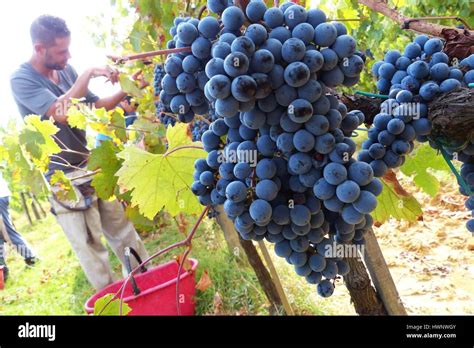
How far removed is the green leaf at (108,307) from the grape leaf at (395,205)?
0.78 metres

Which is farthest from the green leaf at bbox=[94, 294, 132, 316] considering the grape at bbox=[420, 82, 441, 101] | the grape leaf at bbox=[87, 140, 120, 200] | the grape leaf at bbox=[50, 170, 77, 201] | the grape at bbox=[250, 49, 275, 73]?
the grape at bbox=[420, 82, 441, 101]

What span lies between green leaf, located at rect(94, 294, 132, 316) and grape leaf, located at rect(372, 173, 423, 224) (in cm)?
78

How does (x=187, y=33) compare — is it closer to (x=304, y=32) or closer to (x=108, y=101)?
(x=304, y=32)

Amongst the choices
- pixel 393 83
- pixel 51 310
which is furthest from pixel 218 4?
pixel 51 310

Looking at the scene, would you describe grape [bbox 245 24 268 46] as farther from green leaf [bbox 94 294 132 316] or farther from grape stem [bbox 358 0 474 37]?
green leaf [bbox 94 294 132 316]

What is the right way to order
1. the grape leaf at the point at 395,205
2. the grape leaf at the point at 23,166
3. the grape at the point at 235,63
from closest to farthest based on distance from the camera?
1. the grape at the point at 235,63
2. the grape leaf at the point at 395,205
3. the grape leaf at the point at 23,166

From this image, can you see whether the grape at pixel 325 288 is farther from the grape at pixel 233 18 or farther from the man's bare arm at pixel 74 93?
the man's bare arm at pixel 74 93

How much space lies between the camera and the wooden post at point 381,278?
1.32 meters

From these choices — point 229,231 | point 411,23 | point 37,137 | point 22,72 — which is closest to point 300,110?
point 411,23

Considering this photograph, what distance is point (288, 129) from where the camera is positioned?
62 cm

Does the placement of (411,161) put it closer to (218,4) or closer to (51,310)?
(218,4)

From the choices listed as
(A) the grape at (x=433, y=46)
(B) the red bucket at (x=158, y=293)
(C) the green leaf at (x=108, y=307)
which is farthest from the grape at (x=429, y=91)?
(B) the red bucket at (x=158, y=293)

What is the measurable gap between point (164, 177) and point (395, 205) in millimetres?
658

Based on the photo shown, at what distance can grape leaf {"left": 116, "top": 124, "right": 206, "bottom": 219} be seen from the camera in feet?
3.64
